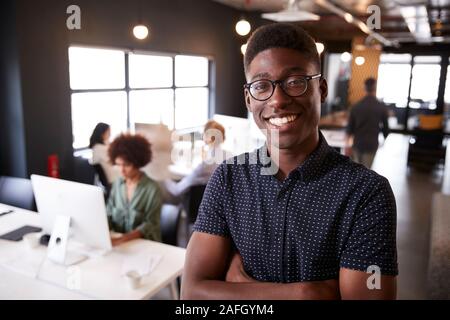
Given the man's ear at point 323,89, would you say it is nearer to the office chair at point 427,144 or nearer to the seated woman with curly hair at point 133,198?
the seated woman with curly hair at point 133,198

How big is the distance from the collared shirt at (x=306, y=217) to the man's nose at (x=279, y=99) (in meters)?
0.16

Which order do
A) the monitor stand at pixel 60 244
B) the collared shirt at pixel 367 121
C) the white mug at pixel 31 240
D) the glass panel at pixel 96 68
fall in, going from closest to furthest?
the monitor stand at pixel 60 244 → the white mug at pixel 31 240 → the collared shirt at pixel 367 121 → the glass panel at pixel 96 68

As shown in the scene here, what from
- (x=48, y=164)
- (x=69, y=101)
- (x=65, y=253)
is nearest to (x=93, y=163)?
(x=48, y=164)

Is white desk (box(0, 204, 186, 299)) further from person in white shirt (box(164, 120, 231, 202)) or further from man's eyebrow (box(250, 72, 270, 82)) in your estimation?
man's eyebrow (box(250, 72, 270, 82))

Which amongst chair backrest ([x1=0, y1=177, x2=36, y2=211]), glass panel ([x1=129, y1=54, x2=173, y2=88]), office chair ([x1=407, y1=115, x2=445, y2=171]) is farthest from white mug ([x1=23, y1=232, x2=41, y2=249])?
office chair ([x1=407, y1=115, x2=445, y2=171])

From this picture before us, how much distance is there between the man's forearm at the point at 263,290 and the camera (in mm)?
872

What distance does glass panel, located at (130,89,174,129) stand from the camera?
423 centimetres

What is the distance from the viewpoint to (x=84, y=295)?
1.55m

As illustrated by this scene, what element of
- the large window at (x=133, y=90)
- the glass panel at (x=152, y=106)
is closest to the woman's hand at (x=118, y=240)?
the large window at (x=133, y=90)

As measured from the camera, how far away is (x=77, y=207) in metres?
1.72

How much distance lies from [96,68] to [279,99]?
2.94m

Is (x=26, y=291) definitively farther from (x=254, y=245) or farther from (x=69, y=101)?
(x=69, y=101)
